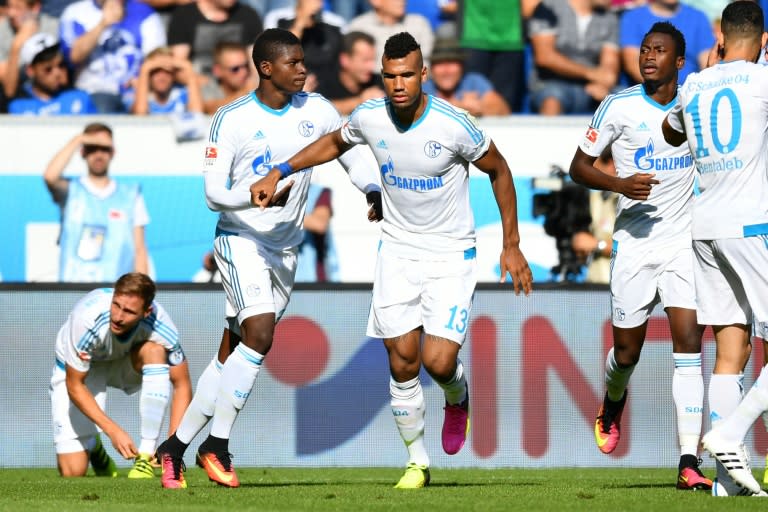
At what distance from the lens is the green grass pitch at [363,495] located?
22.1 ft

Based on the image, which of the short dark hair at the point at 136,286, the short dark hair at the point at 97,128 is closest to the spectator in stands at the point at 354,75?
the short dark hair at the point at 97,128

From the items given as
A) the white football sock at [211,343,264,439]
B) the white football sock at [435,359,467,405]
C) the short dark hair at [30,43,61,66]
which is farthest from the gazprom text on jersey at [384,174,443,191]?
the short dark hair at [30,43,61,66]

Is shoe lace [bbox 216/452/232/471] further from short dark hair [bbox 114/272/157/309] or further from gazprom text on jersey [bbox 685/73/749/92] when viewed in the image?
gazprom text on jersey [bbox 685/73/749/92]

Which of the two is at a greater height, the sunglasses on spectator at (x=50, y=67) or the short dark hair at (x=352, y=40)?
the short dark hair at (x=352, y=40)

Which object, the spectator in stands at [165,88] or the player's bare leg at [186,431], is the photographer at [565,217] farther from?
the player's bare leg at [186,431]

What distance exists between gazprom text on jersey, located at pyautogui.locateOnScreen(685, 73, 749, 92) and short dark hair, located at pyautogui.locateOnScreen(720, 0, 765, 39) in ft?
0.71

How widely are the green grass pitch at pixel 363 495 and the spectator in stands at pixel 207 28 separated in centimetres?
581

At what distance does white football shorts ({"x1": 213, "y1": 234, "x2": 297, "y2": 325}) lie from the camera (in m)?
8.16

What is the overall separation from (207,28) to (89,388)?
5.09 metres

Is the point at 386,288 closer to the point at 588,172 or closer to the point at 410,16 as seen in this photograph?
the point at 588,172

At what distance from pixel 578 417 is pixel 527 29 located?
16.6 feet

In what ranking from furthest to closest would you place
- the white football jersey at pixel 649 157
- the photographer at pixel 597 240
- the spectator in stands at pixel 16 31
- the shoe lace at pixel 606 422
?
the spectator in stands at pixel 16 31, the photographer at pixel 597 240, the shoe lace at pixel 606 422, the white football jersey at pixel 649 157

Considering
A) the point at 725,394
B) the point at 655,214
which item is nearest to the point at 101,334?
the point at 655,214

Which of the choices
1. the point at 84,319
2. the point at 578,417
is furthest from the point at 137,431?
the point at 578,417
